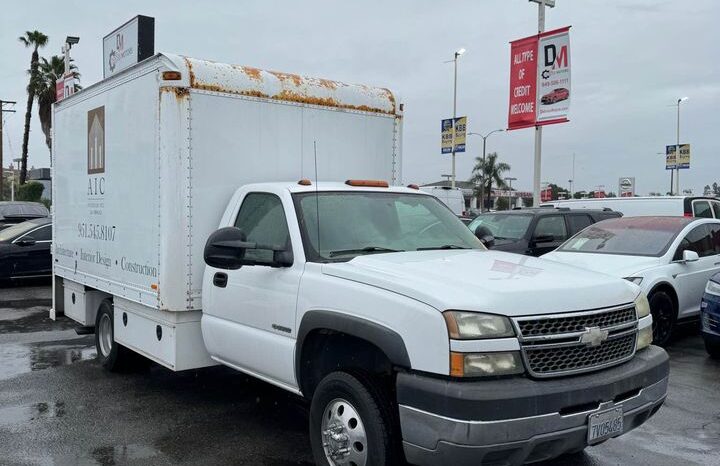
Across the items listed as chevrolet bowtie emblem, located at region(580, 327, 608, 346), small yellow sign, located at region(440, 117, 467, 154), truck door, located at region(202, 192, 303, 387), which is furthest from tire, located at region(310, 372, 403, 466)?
small yellow sign, located at region(440, 117, 467, 154)

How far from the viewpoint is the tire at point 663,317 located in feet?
26.7

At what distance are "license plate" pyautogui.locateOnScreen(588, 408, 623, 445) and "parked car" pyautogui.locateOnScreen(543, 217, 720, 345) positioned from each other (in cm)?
464

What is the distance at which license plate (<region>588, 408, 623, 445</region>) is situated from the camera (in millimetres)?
3457

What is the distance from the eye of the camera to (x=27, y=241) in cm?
1381

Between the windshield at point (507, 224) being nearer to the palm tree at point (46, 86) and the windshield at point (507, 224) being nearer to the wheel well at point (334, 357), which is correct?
the wheel well at point (334, 357)

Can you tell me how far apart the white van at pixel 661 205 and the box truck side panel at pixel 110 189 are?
1060cm

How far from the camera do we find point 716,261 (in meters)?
9.30

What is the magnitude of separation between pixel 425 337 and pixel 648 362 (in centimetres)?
153

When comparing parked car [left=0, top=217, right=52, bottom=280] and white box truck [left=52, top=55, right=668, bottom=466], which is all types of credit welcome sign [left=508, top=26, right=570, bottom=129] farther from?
parked car [left=0, top=217, right=52, bottom=280]

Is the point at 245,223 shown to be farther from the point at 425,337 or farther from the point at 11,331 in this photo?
the point at 11,331

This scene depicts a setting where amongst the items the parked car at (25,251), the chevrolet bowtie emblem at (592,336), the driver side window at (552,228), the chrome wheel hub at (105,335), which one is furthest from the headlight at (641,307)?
the parked car at (25,251)

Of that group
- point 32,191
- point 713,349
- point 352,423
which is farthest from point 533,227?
point 32,191

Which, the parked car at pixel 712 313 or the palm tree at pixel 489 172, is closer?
the parked car at pixel 712 313

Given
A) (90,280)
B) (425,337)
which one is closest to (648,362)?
(425,337)
